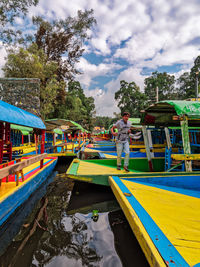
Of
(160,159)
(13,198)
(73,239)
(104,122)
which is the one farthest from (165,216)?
(104,122)

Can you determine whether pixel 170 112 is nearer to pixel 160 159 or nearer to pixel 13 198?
pixel 160 159

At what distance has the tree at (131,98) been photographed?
A: 116ft

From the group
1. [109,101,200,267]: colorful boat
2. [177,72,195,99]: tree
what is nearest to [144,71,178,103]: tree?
[177,72,195,99]: tree

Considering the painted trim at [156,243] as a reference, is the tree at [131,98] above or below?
above

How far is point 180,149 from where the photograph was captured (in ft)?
19.8

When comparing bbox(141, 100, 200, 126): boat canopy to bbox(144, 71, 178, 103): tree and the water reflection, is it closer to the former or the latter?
the water reflection

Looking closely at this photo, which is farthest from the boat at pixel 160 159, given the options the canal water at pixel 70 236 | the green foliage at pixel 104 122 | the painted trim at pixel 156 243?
the green foliage at pixel 104 122

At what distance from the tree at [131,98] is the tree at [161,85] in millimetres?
7303

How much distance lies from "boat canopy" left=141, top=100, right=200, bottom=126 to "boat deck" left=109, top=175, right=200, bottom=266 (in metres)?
1.57

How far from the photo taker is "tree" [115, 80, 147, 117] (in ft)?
116

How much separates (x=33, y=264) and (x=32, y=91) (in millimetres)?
11609

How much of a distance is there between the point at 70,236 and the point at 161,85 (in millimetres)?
47428

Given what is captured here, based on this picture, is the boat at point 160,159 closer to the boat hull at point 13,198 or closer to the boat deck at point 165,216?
the boat deck at point 165,216

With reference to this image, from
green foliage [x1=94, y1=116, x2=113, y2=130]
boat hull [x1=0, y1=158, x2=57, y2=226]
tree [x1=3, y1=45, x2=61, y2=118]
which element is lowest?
boat hull [x1=0, y1=158, x2=57, y2=226]
